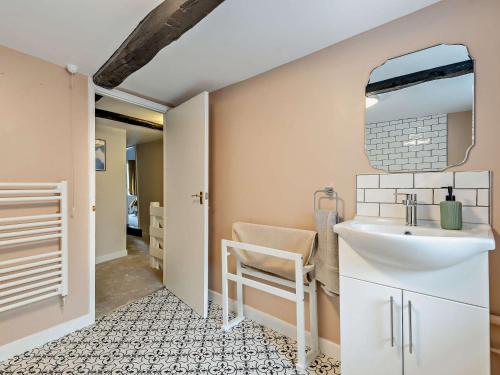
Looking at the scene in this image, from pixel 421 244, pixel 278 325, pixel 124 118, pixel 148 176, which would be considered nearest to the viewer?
pixel 421 244

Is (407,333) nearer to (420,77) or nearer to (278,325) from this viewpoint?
(278,325)

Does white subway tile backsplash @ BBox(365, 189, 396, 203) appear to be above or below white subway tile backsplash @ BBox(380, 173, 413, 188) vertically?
below

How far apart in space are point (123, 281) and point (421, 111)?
318 centimetres

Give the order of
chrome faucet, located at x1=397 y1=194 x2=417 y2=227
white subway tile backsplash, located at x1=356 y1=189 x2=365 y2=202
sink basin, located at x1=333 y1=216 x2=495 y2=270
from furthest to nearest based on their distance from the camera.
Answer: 1. white subway tile backsplash, located at x1=356 y1=189 x2=365 y2=202
2. chrome faucet, located at x1=397 y1=194 x2=417 y2=227
3. sink basin, located at x1=333 y1=216 x2=495 y2=270

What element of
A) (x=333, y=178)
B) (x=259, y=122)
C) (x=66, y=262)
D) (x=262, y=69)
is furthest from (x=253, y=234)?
(x=66, y=262)

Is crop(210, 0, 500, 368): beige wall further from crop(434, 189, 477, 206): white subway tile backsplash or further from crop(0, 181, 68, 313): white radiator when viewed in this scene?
crop(0, 181, 68, 313): white radiator

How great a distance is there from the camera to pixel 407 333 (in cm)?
106

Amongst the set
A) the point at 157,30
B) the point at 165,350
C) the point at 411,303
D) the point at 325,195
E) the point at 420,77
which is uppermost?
the point at 157,30

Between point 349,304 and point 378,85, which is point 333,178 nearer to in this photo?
point 378,85

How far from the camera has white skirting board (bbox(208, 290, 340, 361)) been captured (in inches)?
60.8

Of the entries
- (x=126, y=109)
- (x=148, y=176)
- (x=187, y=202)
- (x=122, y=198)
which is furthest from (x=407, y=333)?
(x=148, y=176)

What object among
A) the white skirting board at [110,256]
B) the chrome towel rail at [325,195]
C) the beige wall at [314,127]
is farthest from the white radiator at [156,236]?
the chrome towel rail at [325,195]

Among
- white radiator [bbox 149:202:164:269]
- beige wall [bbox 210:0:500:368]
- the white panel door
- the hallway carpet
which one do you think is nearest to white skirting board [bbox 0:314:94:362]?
the hallway carpet

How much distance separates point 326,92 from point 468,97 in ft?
2.31
